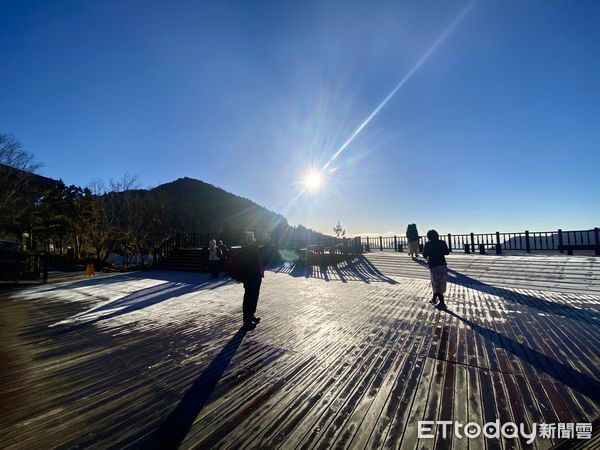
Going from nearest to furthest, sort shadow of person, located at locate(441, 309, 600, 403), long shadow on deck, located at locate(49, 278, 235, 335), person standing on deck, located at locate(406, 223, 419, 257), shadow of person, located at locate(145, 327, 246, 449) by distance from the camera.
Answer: shadow of person, located at locate(145, 327, 246, 449)
shadow of person, located at locate(441, 309, 600, 403)
long shadow on deck, located at locate(49, 278, 235, 335)
person standing on deck, located at locate(406, 223, 419, 257)

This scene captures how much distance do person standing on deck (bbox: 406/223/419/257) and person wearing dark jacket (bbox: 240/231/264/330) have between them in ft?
44.8

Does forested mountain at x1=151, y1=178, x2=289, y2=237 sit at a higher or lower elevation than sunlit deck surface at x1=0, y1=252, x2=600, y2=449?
higher

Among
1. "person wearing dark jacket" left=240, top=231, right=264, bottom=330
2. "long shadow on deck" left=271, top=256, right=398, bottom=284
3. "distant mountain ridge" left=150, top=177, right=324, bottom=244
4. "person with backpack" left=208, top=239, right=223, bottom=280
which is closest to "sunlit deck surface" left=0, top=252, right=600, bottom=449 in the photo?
"person wearing dark jacket" left=240, top=231, right=264, bottom=330

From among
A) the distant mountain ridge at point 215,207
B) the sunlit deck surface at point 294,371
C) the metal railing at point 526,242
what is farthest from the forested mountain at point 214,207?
the sunlit deck surface at point 294,371

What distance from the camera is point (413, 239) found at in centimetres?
1675

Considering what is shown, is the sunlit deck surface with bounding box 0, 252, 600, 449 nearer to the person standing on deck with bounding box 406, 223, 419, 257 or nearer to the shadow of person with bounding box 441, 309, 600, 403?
the shadow of person with bounding box 441, 309, 600, 403

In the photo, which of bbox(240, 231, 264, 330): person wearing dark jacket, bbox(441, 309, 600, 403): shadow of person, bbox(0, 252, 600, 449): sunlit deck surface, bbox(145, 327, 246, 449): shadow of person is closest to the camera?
bbox(145, 327, 246, 449): shadow of person

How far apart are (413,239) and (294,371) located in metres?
15.3

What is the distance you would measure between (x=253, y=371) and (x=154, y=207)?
30.6 meters

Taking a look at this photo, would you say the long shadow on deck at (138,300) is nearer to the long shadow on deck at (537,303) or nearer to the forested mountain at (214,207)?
the long shadow on deck at (537,303)

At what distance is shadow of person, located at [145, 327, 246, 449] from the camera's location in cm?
215

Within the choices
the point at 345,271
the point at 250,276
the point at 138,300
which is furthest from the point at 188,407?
the point at 345,271

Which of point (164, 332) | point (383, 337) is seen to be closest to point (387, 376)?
point (383, 337)

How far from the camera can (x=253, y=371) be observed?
3.35 meters
